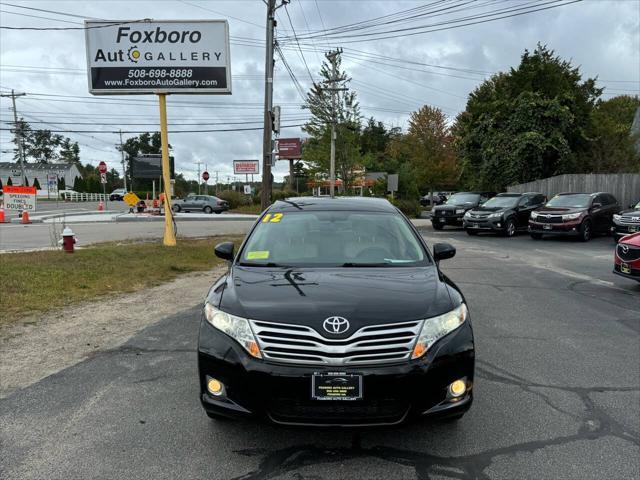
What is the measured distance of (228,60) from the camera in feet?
46.2

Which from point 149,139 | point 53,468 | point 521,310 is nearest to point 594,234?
point 521,310

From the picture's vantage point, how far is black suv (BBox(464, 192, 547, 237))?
19.0m

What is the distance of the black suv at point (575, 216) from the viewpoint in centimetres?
1686

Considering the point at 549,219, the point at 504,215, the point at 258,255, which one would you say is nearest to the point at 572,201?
the point at 549,219

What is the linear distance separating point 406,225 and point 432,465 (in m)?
2.22

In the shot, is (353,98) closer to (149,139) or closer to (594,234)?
(594,234)

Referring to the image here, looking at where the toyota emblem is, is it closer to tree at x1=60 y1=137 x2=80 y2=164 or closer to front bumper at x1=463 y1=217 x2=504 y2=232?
front bumper at x1=463 y1=217 x2=504 y2=232

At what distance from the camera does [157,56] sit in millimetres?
13727

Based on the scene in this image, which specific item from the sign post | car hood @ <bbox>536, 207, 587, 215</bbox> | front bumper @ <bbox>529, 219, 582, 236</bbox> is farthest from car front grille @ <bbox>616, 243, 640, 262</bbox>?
the sign post

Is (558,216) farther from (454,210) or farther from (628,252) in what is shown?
(628,252)

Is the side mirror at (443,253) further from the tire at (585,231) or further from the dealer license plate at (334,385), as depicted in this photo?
the tire at (585,231)

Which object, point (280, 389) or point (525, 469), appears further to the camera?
point (525, 469)

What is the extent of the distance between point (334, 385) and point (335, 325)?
1.09ft

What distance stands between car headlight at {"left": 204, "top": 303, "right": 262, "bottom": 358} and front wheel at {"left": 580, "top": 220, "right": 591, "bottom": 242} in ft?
54.2
